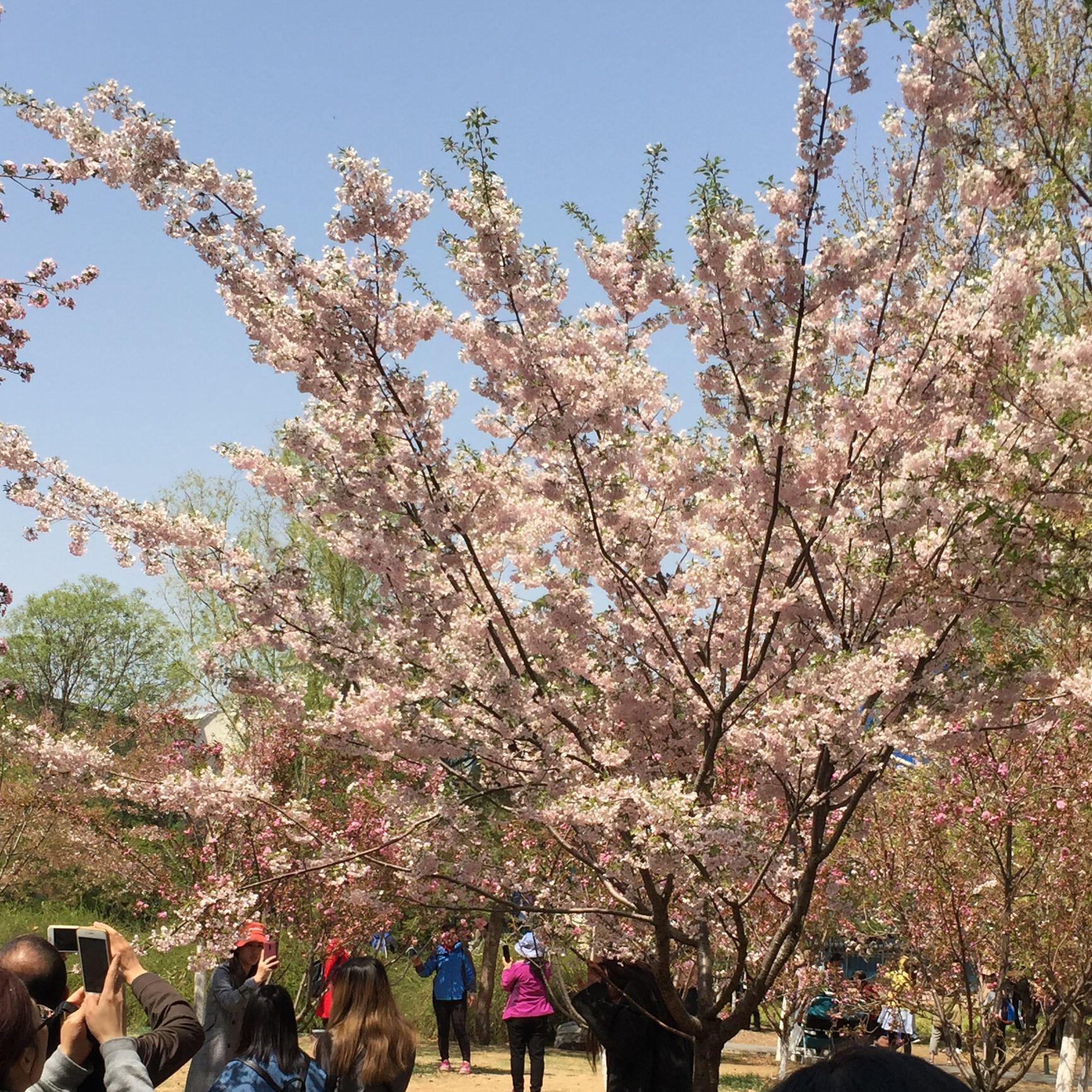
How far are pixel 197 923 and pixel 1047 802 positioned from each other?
5.80 meters

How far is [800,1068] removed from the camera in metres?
1.34

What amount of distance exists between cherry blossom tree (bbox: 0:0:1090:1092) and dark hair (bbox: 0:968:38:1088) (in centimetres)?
295

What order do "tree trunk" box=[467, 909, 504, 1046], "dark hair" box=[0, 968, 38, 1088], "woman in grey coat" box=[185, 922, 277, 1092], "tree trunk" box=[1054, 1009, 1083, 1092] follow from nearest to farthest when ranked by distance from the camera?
"dark hair" box=[0, 968, 38, 1088], "woman in grey coat" box=[185, 922, 277, 1092], "tree trunk" box=[1054, 1009, 1083, 1092], "tree trunk" box=[467, 909, 504, 1046]

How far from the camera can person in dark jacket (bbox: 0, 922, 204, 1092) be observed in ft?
10.1

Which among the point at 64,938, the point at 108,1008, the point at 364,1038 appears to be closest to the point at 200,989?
the point at 364,1038

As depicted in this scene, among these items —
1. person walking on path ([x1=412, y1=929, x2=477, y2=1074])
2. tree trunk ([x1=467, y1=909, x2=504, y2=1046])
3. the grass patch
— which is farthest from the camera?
tree trunk ([x1=467, y1=909, x2=504, y2=1046])

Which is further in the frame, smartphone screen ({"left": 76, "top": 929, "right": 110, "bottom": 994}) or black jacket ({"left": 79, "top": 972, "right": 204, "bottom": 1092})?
black jacket ({"left": 79, "top": 972, "right": 204, "bottom": 1092})

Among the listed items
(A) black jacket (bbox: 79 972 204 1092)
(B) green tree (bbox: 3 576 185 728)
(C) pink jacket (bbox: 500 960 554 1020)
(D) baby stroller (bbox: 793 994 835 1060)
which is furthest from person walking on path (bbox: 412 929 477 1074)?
(B) green tree (bbox: 3 576 185 728)

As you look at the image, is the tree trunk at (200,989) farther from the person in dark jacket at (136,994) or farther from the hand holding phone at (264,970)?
the person in dark jacket at (136,994)

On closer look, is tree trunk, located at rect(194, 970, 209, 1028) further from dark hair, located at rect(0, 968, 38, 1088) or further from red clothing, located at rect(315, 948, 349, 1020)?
dark hair, located at rect(0, 968, 38, 1088)

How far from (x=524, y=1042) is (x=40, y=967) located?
8698mm

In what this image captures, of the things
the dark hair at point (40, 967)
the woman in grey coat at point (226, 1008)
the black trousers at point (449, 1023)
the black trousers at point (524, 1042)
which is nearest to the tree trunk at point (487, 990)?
the black trousers at point (449, 1023)

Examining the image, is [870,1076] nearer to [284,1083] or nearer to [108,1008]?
[108,1008]

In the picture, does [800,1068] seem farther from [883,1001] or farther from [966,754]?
[883,1001]
